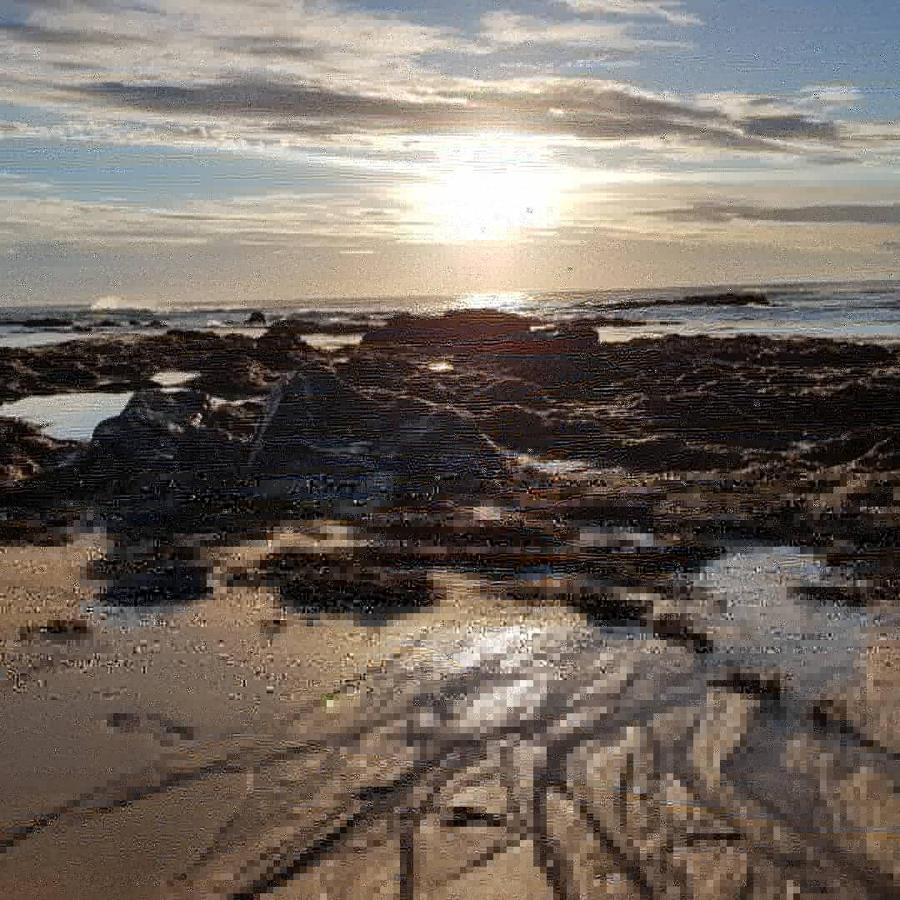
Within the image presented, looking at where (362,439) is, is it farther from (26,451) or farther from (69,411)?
(69,411)

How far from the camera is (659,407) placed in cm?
1596

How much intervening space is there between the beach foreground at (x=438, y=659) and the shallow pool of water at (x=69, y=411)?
250 centimetres

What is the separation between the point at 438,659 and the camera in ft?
20.3

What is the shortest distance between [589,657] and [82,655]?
278 centimetres

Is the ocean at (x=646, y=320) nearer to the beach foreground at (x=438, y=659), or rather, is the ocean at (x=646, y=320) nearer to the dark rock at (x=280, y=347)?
the dark rock at (x=280, y=347)

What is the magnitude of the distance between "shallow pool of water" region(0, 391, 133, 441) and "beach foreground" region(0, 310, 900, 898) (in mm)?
2501

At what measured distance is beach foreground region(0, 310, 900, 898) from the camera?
421cm

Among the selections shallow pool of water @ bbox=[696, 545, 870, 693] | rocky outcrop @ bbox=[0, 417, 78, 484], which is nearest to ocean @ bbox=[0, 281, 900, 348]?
rocky outcrop @ bbox=[0, 417, 78, 484]

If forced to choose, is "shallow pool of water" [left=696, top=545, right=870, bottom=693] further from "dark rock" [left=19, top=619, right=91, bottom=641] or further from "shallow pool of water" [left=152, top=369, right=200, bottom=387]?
"shallow pool of water" [left=152, top=369, right=200, bottom=387]

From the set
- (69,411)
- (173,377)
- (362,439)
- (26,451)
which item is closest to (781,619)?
(362,439)

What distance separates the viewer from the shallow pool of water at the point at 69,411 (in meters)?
15.9

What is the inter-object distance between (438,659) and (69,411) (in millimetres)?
13488

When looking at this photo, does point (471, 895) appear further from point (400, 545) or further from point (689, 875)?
point (400, 545)

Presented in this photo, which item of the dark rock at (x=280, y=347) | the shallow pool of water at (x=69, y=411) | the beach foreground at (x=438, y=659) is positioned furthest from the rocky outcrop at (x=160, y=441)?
the dark rock at (x=280, y=347)
